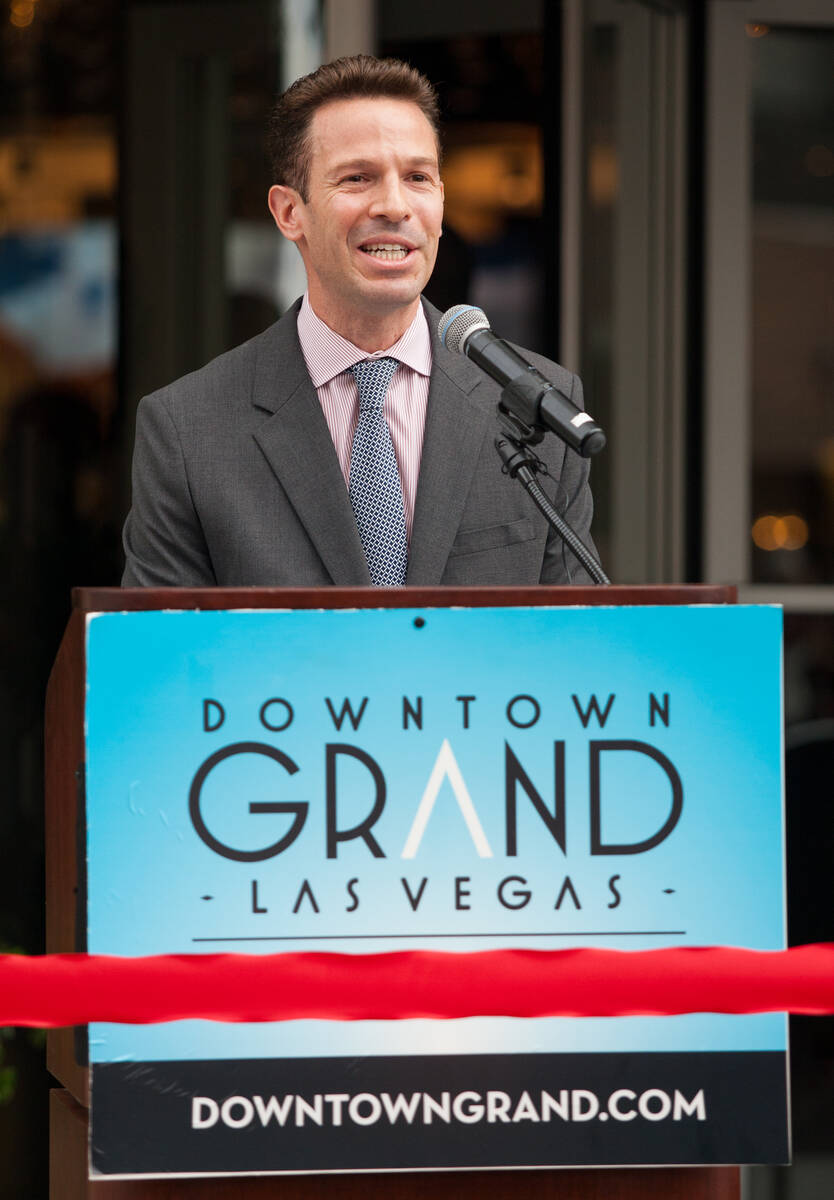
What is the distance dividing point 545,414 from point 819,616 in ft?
9.69

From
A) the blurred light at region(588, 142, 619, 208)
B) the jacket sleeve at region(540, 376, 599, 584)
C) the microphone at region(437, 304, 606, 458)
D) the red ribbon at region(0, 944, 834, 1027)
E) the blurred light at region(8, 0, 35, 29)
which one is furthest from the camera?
the blurred light at region(588, 142, 619, 208)

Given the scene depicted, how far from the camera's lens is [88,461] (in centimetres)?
375

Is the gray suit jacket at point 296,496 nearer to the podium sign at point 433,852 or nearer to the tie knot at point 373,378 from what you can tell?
the tie knot at point 373,378

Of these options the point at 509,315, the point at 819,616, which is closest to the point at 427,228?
the point at 509,315

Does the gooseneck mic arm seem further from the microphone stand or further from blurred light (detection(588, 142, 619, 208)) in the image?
blurred light (detection(588, 142, 619, 208))

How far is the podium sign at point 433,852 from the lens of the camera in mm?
1388

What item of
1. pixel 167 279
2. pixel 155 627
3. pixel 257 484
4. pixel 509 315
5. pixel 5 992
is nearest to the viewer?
pixel 155 627

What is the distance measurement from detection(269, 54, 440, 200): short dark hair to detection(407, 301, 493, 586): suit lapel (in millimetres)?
262

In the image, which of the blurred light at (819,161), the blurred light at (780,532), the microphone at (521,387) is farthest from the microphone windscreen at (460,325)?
the blurred light at (819,161)

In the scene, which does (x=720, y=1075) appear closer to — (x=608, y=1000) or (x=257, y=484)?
(x=608, y=1000)

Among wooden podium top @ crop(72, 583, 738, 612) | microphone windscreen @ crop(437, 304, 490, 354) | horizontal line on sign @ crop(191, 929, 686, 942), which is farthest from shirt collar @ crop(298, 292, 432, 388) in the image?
horizontal line on sign @ crop(191, 929, 686, 942)

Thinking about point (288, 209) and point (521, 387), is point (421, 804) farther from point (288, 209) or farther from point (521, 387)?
point (288, 209)

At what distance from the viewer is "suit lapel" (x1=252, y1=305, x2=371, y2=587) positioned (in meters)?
1.82

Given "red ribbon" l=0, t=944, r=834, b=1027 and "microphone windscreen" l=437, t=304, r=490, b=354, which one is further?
"microphone windscreen" l=437, t=304, r=490, b=354
